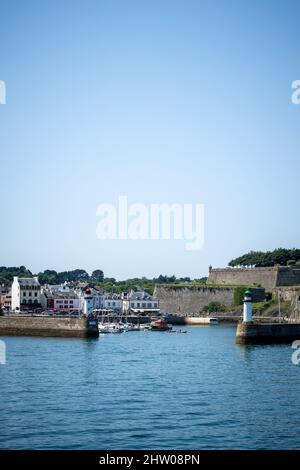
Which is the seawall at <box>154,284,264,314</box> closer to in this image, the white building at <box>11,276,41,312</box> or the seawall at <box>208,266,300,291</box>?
the seawall at <box>208,266,300,291</box>

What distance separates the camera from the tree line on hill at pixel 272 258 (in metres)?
106

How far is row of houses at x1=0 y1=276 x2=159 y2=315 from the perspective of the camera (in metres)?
88.6

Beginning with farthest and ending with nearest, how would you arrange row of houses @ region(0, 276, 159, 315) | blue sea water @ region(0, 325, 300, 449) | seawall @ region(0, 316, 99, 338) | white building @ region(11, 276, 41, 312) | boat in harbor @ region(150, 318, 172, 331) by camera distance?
row of houses @ region(0, 276, 159, 315)
white building @ region(11, 276, 41, 312)
boat in harbor @ region(150, 318, 172, 331)
seawall @ region(0, 316, 99, 338)
blue sea water @ region(0, 325, 300, 449)

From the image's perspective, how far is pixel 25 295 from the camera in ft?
291

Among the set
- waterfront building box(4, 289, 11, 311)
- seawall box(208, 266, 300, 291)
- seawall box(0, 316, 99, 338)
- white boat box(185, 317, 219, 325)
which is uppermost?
seawall box(208, 266, 300, 291)

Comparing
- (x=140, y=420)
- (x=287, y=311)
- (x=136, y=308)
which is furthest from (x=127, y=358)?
(x=136, y=308)

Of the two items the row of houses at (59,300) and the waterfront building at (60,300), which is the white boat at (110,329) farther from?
the waterfront building at (60,300)

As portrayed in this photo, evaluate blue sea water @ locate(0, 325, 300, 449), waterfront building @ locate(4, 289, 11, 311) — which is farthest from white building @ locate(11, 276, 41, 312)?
blue sea water @ locate(0, 325, 300, 449)

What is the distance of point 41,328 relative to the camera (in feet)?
200

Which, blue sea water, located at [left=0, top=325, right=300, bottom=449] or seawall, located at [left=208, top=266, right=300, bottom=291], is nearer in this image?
blue sea water, located at [left=0, top=325, right=300, bottom=449]

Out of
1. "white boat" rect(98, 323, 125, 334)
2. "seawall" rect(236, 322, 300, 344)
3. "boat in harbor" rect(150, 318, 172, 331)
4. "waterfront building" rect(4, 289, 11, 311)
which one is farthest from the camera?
"waterfront building" rect(4, 289, 11, 311)

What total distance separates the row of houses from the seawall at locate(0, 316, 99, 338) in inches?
741

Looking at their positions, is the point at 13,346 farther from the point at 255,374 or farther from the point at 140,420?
the point at 140,420

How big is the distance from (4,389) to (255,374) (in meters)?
11.3
